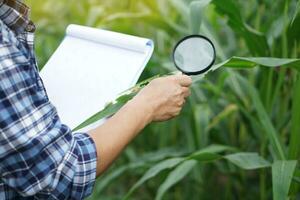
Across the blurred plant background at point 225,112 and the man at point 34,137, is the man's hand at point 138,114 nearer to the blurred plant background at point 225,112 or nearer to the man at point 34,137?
the man at point 34,137

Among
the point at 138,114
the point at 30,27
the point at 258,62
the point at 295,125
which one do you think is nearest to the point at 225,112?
the point at 295,125

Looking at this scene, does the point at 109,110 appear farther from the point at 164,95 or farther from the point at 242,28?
the point at 242,28

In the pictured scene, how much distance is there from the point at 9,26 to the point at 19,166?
19 cm

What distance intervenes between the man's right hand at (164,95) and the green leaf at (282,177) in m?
0.23

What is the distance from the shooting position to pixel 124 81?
984 millimetres

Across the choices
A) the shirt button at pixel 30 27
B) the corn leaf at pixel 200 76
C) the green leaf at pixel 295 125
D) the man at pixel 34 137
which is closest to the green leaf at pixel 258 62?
the corn leaf at pixel 200 76

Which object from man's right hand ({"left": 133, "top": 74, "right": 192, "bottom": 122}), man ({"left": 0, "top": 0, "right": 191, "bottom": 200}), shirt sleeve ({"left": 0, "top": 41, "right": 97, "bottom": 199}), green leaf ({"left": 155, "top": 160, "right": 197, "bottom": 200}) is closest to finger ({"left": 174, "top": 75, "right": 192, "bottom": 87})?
man's right hand ({"left": 133, "top": 74, "right": 192, "bottom": 122})

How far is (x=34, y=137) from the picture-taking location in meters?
0.78

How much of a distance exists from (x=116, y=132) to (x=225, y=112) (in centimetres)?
71

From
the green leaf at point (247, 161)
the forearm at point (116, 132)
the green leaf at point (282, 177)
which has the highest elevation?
the forearm at point (116, 132)

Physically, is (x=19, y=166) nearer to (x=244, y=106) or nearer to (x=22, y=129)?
(x=22, y=129)

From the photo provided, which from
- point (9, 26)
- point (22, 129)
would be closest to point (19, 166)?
point (22, 129)

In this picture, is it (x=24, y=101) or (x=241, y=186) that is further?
(x=241, y=186)

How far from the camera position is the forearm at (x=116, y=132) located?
0.87 meters
